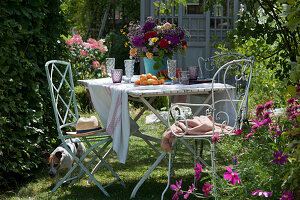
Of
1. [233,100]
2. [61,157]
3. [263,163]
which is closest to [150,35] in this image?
[233,100]

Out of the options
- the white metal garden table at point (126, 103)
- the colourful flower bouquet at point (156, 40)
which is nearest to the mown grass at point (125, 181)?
the white metal garden table at point (126, 103)

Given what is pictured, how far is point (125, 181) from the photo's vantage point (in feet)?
13.3

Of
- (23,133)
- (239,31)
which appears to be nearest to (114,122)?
(23,133)

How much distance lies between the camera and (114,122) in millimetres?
3457

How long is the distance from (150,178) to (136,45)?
4.12ft

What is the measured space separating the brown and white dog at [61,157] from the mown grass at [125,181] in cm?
19

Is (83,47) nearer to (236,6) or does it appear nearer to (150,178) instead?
(236,6)

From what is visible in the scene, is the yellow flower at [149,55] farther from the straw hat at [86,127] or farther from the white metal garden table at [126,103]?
the straw hat at [86,127]

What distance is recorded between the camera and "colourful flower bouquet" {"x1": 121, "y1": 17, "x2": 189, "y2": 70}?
3926 millimetres

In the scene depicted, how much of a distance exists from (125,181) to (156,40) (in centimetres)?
132

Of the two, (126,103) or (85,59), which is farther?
(85,59)

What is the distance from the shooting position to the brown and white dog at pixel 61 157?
12.0 ft

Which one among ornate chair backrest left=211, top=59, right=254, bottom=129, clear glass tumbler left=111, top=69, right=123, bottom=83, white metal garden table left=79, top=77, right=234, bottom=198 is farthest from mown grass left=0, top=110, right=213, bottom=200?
clear glass tumbler left=111, top=69, right=123, bottom=83

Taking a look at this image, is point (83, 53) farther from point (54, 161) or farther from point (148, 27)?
point (54, 161)
